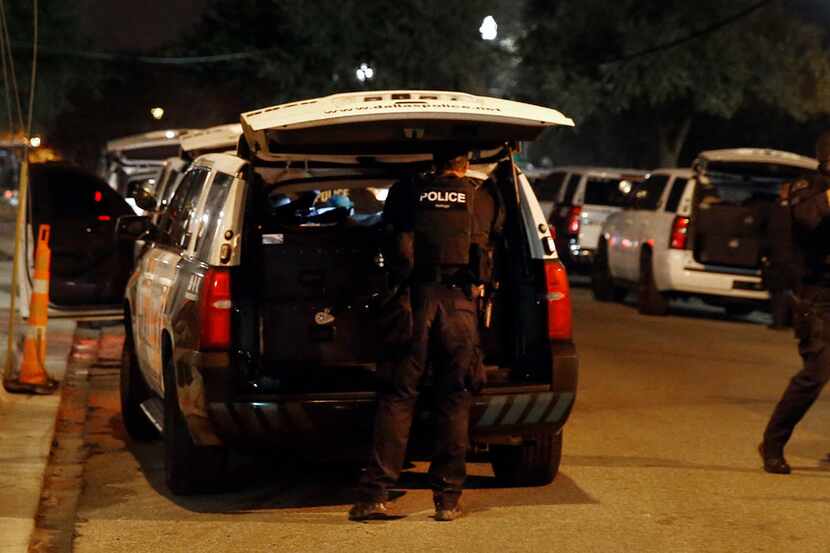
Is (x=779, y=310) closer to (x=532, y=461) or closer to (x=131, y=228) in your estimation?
(x=131, y=228)

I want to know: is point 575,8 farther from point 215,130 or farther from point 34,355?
point 34,355

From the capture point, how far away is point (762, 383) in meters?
13.1

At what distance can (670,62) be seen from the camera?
39.8 m


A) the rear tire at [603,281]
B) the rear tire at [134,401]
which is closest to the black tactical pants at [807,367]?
the rear tire at [134,401]

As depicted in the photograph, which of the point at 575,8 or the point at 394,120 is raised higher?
the point at 575,8

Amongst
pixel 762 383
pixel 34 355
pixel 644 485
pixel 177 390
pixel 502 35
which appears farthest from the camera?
pixel 502 35

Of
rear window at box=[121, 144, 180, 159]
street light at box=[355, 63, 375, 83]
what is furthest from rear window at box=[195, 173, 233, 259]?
street light at box=[355, 63, 375, 83]

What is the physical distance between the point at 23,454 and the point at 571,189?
1612 cm

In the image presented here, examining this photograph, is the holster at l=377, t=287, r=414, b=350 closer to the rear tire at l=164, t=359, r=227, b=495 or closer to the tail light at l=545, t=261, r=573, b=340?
the tail light at l=545, t=261, r=573, b=340

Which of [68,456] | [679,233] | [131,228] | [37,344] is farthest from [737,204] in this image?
[68,456]

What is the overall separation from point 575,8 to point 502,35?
26.2 meters

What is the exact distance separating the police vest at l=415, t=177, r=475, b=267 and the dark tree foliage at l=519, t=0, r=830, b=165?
31.8 metres

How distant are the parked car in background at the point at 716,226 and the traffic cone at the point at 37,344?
8.32m

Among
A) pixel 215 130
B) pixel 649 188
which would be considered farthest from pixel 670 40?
pixel 215 130
